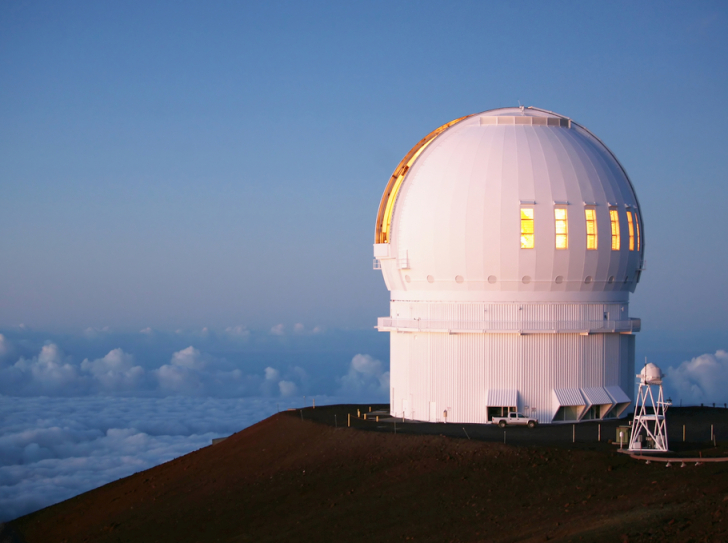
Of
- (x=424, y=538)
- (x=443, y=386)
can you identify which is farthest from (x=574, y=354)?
(x=424, y=538)

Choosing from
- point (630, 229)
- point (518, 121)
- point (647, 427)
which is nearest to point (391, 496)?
point (647, 427)

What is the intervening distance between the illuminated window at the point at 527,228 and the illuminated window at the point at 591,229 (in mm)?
1991

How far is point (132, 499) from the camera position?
95.5 feet

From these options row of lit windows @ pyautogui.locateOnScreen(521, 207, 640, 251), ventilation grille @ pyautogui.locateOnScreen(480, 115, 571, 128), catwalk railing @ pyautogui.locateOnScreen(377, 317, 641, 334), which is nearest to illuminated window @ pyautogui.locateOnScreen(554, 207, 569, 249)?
row of lit windows @ pyautogui.locateOnScreen(521, 207, 640, 251)

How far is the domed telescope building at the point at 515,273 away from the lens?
3070 centimetres

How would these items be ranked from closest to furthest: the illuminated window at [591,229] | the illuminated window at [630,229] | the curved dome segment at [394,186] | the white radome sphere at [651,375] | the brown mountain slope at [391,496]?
the brown mountain slope at [391,496] < the white radome sphere at [651,375] < the illuminated window at [591,229] < the illuminated window at [630,229] < the curved dome segment at [394,186]

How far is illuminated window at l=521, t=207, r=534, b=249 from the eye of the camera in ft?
100

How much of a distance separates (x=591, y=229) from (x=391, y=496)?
12720mm

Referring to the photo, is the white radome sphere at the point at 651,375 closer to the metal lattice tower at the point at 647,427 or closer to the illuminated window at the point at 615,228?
the metal lattice tower at the point at 647,427

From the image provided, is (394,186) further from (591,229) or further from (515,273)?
(591,229)

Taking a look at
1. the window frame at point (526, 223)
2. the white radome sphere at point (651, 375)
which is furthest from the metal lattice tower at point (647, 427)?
the window frame at point (526, 223)

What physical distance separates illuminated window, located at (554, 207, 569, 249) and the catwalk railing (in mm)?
2692

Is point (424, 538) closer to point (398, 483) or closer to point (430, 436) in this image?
point (398, 483)

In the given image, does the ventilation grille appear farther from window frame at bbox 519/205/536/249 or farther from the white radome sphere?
the white radome sphere
